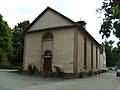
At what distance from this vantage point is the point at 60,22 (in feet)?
117

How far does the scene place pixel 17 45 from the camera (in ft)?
174

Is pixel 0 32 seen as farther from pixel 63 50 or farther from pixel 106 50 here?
pixel 106 50

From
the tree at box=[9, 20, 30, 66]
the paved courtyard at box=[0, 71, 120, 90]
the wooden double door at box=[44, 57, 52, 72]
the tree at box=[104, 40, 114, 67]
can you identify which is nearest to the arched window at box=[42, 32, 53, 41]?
the wooden double door at box=[44, 57, 52, 72]

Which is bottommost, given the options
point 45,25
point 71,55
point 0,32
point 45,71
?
point 45,71

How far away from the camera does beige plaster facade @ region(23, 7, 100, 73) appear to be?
33812 millimetres

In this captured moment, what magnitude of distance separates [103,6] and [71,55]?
868 inches

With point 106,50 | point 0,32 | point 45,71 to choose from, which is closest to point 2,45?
point 0,32

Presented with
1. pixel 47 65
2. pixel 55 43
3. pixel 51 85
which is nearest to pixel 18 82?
pixel 51 85

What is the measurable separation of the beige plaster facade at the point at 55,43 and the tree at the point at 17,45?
872cm

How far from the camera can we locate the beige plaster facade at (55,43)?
33812 millimetres

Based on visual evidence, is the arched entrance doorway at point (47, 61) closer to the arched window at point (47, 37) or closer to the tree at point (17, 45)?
the arched window at point (47, 37)

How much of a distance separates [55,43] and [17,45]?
19266 mm

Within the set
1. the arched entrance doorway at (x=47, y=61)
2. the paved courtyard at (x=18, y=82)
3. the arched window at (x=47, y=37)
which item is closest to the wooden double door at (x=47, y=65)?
the arched entrance doorway at (x=47, y=61)

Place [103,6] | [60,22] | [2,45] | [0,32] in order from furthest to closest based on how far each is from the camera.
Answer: [60,22] → [2,45] → [0,32] → [103,6]
